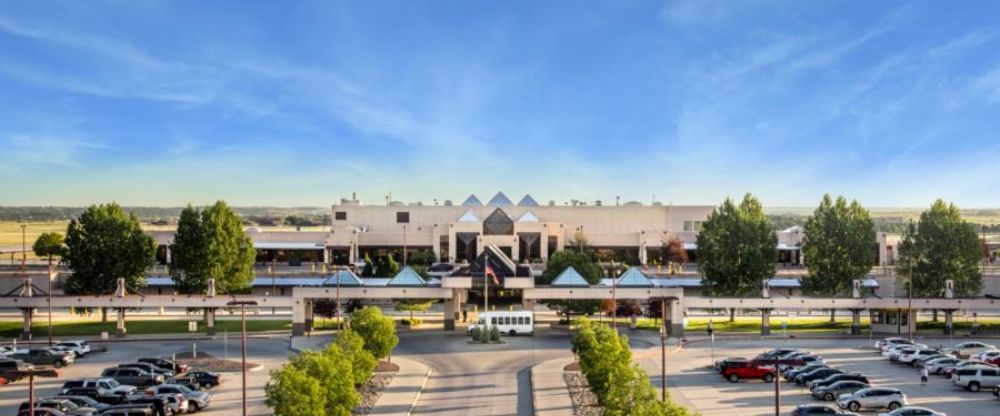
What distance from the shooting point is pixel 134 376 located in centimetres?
4928

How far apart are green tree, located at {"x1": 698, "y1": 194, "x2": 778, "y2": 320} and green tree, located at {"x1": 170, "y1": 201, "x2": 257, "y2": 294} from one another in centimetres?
4186

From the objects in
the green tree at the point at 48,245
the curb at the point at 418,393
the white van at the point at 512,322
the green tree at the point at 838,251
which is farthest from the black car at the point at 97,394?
the green tree at the point at 48,245

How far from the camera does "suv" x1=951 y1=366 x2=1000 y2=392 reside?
47.0 meters

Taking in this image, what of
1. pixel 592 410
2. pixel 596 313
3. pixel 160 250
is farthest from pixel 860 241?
pixel 160 250

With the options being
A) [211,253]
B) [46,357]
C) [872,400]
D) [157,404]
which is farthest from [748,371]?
[211,253]

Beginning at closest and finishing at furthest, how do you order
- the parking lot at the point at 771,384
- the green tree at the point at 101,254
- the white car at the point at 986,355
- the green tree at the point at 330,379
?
the green tree at the point at 330,379, the parking lot at the point at 771,384, the white car at the point at 986,355, the green tree at the point at 101,254

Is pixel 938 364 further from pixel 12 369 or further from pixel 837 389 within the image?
pixel 12 369

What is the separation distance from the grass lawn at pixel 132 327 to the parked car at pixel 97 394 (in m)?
24.9

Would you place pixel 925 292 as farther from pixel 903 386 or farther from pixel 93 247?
pixel 93 247

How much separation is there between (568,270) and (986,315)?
4161 centimetres

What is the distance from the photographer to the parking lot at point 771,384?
4362 centimetres

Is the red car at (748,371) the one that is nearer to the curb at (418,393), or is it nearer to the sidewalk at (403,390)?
the curb at (418,393)

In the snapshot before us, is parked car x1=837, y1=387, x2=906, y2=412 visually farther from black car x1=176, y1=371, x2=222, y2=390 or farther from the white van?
black car x1=176, y1=371, x2=222, y2=390

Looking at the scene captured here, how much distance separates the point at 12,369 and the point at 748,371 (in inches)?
1664
